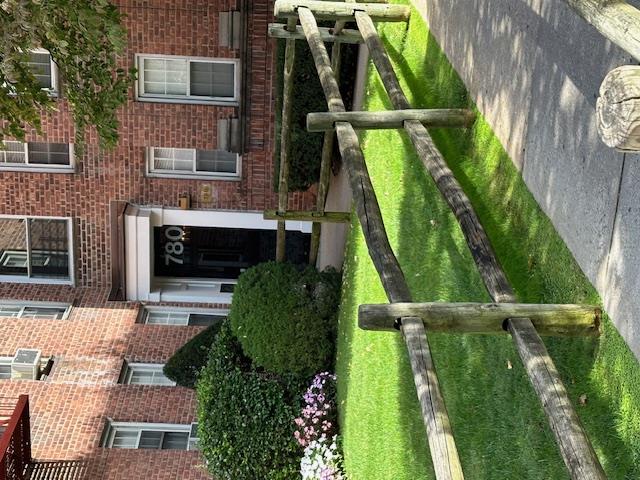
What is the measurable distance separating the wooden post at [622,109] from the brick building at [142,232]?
10.3m

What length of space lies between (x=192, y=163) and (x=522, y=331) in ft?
37.5

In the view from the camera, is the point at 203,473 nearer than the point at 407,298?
No

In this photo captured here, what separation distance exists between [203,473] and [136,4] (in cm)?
708

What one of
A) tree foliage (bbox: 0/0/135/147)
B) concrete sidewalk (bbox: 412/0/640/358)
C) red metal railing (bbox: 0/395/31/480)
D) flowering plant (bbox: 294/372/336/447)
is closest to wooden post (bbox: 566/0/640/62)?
concrete sidewalk (bbox: 412/0/640/358)

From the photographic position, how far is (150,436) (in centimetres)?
1242

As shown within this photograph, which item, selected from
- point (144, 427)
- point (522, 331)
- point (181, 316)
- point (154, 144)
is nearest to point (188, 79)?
point (154, 144)

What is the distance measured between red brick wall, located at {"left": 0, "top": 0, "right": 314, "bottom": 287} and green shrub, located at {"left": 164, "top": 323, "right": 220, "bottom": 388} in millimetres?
2789

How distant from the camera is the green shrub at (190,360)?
41.9 feet

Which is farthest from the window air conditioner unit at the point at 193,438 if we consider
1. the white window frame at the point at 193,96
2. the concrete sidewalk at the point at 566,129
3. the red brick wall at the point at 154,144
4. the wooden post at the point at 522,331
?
the concrete sidewalk at the point at 566,129

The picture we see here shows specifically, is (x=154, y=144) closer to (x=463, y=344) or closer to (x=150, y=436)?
(x=150, y=436)

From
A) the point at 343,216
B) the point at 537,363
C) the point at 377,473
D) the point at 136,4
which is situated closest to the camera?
the point at 537,363

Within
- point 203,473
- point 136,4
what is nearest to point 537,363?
point 203,473

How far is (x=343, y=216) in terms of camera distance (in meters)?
11.1

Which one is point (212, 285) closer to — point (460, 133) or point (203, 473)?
point (203, 473)
